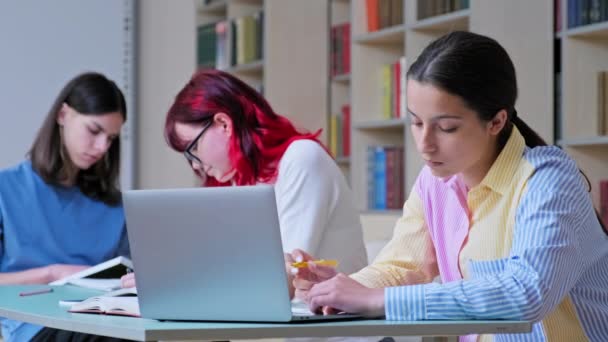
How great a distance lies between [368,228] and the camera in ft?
12.8

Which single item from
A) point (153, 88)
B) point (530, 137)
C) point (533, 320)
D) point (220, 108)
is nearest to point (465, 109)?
point (530, 137)

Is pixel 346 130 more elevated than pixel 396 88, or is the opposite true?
pixel 396 88

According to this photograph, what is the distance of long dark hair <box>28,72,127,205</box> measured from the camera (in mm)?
2770

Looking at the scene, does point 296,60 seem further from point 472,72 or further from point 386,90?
point 472,72

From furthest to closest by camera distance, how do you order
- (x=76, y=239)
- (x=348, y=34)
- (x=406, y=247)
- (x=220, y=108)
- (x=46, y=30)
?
(x=46, y=30)
(x=348, y=34)
(x=76, y=239)
(x=220, y=108)
(x=406, y=247)

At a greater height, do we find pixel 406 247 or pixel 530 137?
pixel 530 137

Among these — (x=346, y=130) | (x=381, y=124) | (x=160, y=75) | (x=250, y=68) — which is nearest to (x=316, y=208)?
(x=381, y=124)

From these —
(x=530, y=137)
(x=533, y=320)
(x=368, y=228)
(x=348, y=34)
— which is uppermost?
(x=348, y=34)

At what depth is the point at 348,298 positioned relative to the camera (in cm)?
138

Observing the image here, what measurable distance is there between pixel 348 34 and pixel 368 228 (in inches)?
37.7

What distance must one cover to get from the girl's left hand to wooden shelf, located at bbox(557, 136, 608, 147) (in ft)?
6.45

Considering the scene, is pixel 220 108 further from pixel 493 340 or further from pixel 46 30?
pixel 46 30

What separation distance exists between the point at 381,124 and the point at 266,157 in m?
1.77

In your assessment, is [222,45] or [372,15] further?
[222,45]
